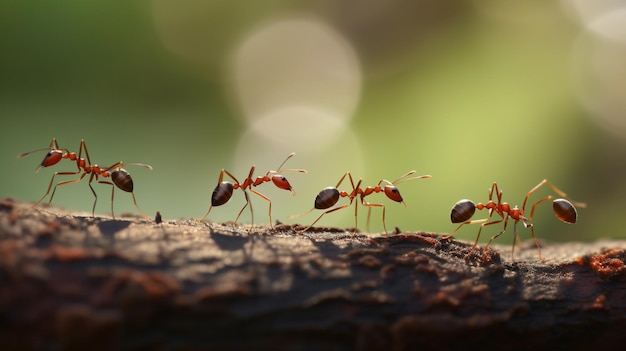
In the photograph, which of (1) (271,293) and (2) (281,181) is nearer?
(1) (271,293)

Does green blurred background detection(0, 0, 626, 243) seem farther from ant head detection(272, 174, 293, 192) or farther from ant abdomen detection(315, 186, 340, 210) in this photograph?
ant abdomen detection(315, 186, 340, 210)

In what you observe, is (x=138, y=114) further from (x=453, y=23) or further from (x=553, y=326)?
(x=553, y=326)

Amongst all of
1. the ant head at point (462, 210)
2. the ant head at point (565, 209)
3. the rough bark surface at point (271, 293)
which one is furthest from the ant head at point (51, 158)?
the ant head at point (565, 209)

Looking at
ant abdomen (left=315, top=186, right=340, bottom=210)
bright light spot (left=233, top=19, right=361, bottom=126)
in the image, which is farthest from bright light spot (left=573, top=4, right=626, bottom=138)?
ant abdomen (left=315, top=186, right=340, bottom=210)

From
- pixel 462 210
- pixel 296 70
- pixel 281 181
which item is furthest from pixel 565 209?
pixel 296 70

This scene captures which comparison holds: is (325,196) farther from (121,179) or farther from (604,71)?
(604,71)

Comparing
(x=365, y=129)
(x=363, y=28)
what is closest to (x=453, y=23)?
(x=363, y=28)
